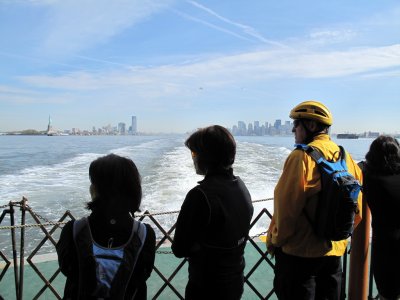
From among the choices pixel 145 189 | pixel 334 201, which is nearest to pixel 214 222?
pixel 334 201

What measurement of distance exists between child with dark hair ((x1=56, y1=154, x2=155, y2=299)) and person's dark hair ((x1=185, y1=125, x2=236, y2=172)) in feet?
1.46

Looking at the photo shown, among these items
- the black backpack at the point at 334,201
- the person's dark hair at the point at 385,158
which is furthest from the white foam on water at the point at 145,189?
the black backpack at the point at 334,201

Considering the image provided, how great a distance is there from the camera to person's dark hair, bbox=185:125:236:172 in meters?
2.12

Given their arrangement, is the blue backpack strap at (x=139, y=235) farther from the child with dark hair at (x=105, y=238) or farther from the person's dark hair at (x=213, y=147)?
the person's dark hair at (x=213, y=147)

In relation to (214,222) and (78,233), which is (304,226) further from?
(78,233)

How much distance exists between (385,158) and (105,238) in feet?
7.22

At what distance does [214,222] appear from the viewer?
2.03 metres

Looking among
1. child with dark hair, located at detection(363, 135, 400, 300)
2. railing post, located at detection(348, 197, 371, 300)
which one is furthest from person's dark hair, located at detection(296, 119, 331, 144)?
railing post, located at detection(348, 197, 371, 300)

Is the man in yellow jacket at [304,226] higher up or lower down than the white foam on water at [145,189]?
higher up

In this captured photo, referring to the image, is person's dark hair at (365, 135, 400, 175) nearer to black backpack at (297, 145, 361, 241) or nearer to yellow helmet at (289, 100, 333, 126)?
yellow helmet at (289, 100, 333, 126)

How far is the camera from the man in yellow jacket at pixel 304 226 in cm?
217

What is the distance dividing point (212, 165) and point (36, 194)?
13439 mm

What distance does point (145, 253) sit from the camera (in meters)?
1.87

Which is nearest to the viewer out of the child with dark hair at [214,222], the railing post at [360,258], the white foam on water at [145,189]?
the child with dark hair at [214,222]
